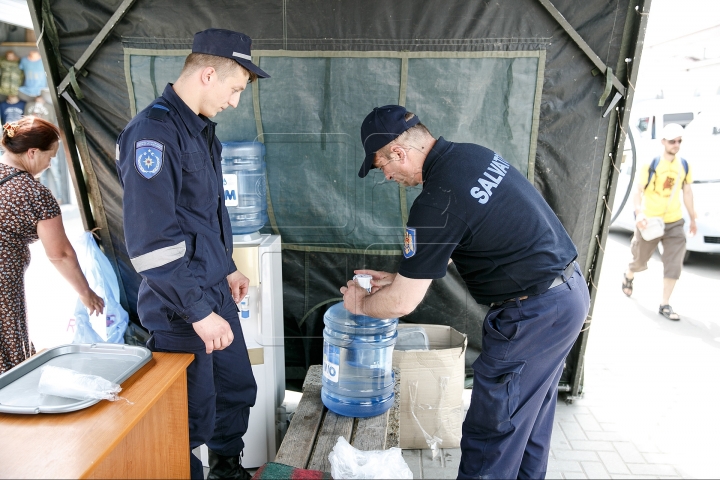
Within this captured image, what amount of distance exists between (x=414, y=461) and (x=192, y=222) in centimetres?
193

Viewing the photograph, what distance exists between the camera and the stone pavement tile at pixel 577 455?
3088mm

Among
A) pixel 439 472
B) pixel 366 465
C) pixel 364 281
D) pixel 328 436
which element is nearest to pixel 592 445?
pixel 439 472

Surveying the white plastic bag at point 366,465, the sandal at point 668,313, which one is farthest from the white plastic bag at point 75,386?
the sandal at point 668,313

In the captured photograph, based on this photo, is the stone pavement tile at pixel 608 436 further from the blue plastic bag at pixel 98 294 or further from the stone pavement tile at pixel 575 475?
the blue plastic bag at pixel 98 294

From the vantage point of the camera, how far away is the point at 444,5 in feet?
10.0

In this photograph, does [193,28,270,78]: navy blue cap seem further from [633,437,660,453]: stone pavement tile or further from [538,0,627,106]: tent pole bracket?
[633,437,660,453]: stone pavement tile

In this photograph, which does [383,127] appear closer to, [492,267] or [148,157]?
[492,267]

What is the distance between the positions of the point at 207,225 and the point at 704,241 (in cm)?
683

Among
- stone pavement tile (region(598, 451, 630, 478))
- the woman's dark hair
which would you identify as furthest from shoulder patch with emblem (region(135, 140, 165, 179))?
stone pavement tile (region(598, 451, 630, 478))

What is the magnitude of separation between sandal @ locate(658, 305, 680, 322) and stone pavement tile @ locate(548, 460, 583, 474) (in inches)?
122

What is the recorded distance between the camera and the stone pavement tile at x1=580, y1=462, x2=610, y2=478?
2.94 meters

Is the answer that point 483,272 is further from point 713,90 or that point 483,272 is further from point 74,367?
point 713,90

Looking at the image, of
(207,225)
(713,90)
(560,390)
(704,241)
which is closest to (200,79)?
(207,225)

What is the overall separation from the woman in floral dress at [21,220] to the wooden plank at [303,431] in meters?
1.41
